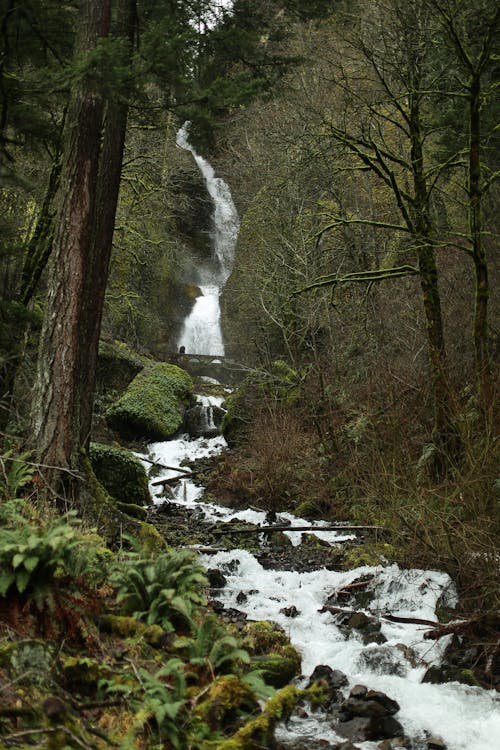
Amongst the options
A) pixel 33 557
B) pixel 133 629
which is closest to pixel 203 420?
pixel 133 629

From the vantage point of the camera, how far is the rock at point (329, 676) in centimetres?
579

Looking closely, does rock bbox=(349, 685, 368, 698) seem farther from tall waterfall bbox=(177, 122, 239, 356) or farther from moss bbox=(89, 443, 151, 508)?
tall waterfall bbox=(177, 122, 239, 356)

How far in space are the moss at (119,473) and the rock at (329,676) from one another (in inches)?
235

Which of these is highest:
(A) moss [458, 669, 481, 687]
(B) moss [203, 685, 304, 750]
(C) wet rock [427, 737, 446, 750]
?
(B) moss [203, 685, 304, 750]

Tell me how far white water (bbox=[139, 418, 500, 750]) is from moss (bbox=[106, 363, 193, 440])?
8650 millimetres

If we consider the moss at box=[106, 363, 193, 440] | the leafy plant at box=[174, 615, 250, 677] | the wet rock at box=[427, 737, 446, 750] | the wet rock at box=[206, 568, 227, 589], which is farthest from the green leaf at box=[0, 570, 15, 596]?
the moss at box=[106, 363, 193, 440]

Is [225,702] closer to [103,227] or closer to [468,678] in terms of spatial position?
[468,678]

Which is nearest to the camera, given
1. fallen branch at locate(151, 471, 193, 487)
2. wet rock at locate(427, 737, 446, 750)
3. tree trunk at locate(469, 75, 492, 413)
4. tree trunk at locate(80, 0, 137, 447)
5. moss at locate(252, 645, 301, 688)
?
wet rock at locate(427, 737, 446, 750)

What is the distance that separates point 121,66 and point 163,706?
21.3 ft

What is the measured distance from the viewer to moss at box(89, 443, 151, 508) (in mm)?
11148

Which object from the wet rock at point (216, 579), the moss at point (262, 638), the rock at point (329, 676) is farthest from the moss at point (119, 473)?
the rock at point (329, 676)

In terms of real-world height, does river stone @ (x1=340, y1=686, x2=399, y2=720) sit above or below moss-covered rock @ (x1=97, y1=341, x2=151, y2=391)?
below

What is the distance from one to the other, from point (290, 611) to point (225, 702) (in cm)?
362

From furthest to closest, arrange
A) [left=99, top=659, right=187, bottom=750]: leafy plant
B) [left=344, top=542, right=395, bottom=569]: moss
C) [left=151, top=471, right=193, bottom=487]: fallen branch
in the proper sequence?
1. [left=151, top=471, right=193, bottom=487]: fallen branch
2. [left=344, top=542, right=395, bottom=569]: moss
3. [left=99, top=659, right=187, bottom=750]: leafy plant
